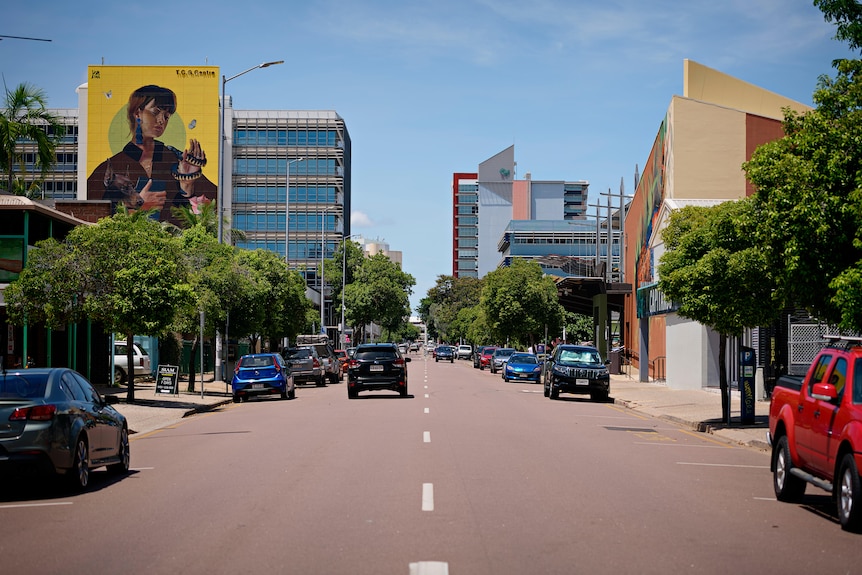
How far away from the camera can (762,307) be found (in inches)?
870

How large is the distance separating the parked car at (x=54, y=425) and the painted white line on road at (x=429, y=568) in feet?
19.0

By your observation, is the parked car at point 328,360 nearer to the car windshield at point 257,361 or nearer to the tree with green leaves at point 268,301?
the tree with green leaves at point 268,301

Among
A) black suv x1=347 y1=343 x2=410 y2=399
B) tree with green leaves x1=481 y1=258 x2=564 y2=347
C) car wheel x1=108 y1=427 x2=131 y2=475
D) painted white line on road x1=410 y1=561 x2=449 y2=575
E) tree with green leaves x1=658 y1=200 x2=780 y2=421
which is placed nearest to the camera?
painted white line on road x1=410 y1=561 x2=449 y2=575

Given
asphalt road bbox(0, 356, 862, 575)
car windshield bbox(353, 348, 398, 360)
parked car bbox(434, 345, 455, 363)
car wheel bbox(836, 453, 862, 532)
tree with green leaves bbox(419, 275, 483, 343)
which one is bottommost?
parked car bbox(434, 345, 455, 363)

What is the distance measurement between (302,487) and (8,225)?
21598mm

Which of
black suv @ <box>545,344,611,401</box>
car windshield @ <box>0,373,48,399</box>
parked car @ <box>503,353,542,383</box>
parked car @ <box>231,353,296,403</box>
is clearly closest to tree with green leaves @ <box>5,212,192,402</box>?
parked car @ <box>231,353,296,403</box>

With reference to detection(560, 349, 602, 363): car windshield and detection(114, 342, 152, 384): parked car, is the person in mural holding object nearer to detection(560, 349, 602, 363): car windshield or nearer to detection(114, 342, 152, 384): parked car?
detection(114, 342, 152, 384): parked car

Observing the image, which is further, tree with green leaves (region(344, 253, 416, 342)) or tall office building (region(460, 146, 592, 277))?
tall office building (region(460, 146, 592, 277))

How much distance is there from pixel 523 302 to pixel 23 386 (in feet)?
193

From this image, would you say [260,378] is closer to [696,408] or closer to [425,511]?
[696,408]

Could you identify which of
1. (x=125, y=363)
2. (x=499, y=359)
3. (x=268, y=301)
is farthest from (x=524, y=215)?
(x=125, y=363)

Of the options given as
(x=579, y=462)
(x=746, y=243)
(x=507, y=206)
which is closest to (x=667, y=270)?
(x=746, y=243)

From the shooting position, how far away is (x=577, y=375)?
33812mm

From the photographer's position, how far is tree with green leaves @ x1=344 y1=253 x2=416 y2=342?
104 m
